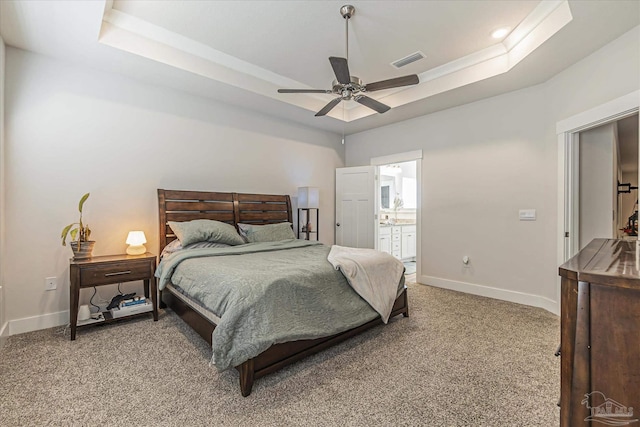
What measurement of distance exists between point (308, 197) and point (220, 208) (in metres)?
1.39

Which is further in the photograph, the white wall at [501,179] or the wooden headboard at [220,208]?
the wooden headboard at [220,208]

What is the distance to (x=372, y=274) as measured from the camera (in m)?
2.71

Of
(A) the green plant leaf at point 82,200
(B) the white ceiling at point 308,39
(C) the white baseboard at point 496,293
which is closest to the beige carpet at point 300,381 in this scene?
(C) the white baseboard at point 496,293

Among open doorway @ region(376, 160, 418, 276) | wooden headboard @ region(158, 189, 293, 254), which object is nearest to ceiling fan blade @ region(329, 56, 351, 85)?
wooden headboard @ region(158, 189, 293, 254)

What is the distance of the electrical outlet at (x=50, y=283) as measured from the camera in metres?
2.92

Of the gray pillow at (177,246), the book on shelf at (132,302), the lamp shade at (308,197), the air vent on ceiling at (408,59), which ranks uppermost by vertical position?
the air vent on ceiling at (408,59)

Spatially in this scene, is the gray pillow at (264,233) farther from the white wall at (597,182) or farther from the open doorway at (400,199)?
the white wall at (597,182)

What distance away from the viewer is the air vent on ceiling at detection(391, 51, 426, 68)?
336 cm

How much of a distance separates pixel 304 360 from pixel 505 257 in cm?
307

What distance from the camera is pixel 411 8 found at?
8.45 feet

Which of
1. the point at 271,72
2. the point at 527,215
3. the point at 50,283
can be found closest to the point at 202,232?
the point at 50,283

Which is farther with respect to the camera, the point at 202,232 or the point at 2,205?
the point at 202,232

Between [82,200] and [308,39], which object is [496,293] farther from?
[82,200]

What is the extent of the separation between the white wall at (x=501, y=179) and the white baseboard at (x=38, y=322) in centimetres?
462
